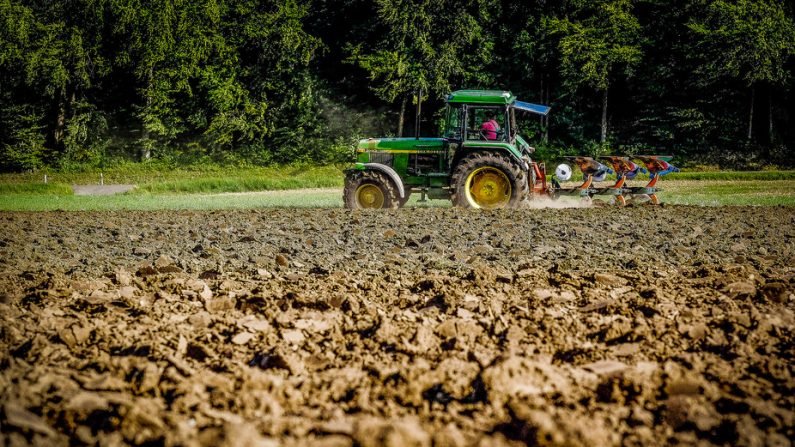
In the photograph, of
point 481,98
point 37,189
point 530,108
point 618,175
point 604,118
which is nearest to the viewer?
point 481,98

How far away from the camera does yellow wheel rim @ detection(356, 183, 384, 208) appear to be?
13.8 meters

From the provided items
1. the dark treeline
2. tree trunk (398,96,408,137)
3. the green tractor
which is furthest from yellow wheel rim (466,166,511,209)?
tree trunk (398,96,408,137)

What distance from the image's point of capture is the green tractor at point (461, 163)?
13.1m

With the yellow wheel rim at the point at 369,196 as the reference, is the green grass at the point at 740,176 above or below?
above

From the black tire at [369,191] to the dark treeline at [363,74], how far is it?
2052cm

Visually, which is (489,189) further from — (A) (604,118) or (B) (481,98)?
(A) (604,118)

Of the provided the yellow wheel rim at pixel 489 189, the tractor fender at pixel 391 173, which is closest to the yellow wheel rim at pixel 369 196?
the tractor fender at pixel 391 173

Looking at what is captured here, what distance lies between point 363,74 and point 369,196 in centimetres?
2552

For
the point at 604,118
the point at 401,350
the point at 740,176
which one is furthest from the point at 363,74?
the point at 401,350

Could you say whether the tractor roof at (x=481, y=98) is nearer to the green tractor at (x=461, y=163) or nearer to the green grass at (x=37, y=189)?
the green tractor at (x=461, y=163)

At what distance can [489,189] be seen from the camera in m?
Answer: 13.6

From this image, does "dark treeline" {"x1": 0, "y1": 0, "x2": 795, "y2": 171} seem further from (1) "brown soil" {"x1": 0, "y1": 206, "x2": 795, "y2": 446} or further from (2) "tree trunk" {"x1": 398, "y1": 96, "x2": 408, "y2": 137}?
(1) "brown soil" {"x1": 0, "y1": 206, "x2": 795, "y2": 446}

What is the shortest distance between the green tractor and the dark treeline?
2017 cm

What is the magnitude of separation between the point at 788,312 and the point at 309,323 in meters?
3.04
